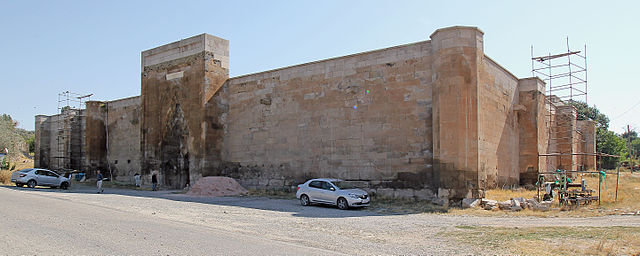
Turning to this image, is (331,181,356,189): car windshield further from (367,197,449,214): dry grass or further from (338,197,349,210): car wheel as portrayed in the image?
(367,197,449,214): dry grass

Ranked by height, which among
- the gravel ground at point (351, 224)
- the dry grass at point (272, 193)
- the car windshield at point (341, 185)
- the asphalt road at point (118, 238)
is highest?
the car windshield at point (341, 185)

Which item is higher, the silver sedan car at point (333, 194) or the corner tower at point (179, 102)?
the corner tower at point (179, 102)

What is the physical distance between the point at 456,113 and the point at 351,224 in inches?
293

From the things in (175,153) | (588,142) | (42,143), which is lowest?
(175,153)

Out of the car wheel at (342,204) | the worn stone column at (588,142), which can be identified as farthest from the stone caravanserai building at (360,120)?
the car wheel at (342,204)

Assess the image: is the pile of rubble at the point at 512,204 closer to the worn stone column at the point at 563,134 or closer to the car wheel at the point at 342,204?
the car wheel at the point at 342,204

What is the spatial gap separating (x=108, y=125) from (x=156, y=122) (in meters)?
9.93

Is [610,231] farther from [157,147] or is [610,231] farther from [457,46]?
[157,147]

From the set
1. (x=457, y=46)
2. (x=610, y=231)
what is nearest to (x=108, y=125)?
(x=457, y=46)

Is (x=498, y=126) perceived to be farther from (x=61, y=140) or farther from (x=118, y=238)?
(x=61, y=140)

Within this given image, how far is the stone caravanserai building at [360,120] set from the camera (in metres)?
17.9

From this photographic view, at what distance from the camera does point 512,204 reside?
16.2m

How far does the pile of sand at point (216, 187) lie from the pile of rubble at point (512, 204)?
1175 cm

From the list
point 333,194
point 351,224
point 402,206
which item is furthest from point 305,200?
point 351,224
